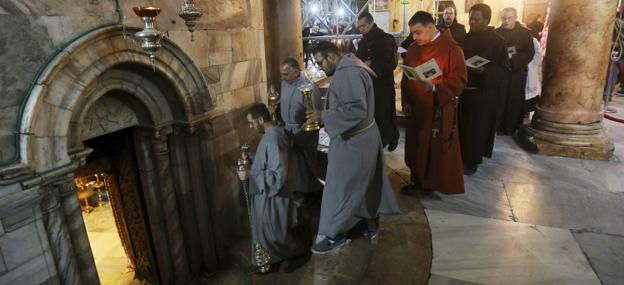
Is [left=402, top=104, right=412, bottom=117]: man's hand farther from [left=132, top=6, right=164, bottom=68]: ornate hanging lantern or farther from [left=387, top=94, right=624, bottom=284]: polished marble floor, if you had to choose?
[left=132, top=6, right=164, bottom=68]: ornate hanging lantern

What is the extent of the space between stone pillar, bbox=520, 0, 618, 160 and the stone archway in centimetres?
434

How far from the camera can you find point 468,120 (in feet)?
15.3

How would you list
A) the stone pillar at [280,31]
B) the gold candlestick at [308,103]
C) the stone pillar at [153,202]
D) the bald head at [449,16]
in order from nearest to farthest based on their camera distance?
the gold candlestick at [308,103]
the stone pillar at [153,202]
the bald head at [449,16]
the stone pillar at [280,31]

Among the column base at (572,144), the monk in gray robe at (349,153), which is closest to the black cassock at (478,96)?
the column base at (572,144)

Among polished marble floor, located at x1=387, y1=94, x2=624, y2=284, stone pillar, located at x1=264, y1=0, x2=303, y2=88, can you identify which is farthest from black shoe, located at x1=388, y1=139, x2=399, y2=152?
stone pillar, located at x1=264, y1=0, x2=303, y2=88

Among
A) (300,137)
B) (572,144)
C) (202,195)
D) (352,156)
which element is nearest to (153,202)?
(202,195)

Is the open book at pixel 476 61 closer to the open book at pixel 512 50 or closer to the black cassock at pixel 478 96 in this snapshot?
the black cassock at pixel 478 96

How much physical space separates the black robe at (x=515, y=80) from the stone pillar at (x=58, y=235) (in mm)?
5521

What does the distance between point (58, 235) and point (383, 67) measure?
3.79 metres

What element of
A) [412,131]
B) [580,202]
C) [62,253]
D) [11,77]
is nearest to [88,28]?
[11,77]

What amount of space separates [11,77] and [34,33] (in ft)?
1.04

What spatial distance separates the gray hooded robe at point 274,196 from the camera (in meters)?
3.69

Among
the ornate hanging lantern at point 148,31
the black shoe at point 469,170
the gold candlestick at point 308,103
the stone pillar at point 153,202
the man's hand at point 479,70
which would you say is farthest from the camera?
the black shoe at point 469,170

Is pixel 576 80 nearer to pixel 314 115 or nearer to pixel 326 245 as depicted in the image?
pixel 314 115
